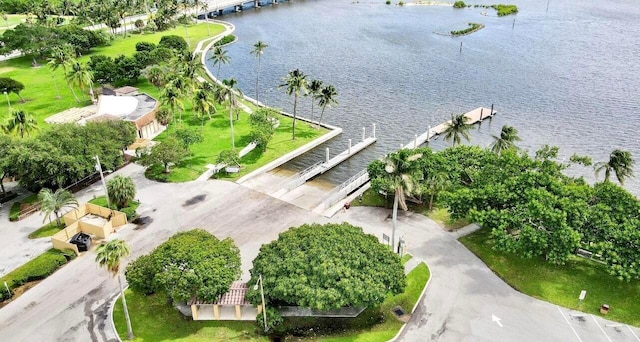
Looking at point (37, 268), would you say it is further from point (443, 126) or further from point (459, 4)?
point (459, 4)

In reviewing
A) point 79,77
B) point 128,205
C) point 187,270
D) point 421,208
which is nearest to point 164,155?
point 128,205

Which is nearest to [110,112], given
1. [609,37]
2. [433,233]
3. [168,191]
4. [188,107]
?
[188,107]

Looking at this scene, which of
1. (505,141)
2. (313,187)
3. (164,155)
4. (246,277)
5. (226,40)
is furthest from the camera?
Answer: (226,40)

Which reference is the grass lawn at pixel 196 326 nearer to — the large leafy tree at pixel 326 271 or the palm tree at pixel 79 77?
the large leafy tree at pixel 326 271

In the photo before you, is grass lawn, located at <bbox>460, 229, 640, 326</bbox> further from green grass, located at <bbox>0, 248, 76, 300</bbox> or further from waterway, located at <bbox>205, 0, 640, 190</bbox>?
green grass, located at <bbox>0, 248, 76, 300</bbox>

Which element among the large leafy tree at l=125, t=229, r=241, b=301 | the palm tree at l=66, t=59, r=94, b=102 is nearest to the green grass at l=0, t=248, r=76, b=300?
the large leafy tree at l=125, t=229, r=241, b=301

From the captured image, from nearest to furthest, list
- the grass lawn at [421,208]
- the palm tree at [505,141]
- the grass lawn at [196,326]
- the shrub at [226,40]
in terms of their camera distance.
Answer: the grass lawn at [196,326] < the grass lawn at [421,208] < the palm tree at [505,141] < the shrub at [226,40]

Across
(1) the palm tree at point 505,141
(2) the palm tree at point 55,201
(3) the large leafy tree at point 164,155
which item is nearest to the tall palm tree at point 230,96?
(3) the large leafy tree at point 164,155

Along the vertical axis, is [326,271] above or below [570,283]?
above
